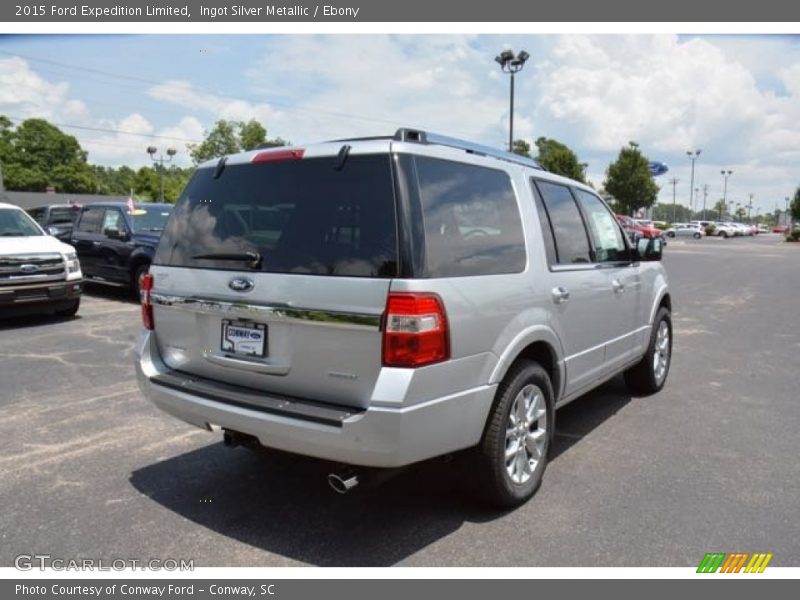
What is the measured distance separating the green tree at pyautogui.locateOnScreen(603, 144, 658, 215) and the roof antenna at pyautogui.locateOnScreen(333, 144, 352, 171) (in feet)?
204

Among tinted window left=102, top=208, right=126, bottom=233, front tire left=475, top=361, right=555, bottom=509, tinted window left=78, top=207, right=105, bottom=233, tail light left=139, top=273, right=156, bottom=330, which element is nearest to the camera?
front tire left=475, top=361, right=555, bottom=509

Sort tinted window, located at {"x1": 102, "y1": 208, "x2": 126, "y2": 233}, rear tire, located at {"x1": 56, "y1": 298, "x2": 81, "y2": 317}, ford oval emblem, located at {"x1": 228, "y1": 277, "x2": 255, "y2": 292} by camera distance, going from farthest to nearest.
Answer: tinted window, located at {"x1": 102, "y1": 208, "x2": 126, "y2": 233} < rear tire, located at {"x1": 56, "y1": 298, "x2": 81, "y2": 317} < ford oval emblem, located at {"x1": 228, "y1": 277, "x2": 255, "y2": 292}

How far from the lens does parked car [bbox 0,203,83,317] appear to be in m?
8.87

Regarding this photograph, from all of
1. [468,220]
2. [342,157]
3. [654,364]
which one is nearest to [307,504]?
[468,220]

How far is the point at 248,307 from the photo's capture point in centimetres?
318

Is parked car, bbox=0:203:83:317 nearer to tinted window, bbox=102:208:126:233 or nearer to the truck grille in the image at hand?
the truck grille

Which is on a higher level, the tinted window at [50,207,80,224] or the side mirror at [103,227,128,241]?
the tinted window at [50,207,80,224]

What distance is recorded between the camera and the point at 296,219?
3178 millimetres

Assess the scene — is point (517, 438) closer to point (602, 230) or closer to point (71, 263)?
point (602, 230)

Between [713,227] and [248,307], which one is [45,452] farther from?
[713,227]

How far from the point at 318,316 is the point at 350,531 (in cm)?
120

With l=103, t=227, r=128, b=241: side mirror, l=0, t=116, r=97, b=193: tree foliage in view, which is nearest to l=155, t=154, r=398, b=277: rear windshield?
l=103, t=227, r=128, b=241: side mirror

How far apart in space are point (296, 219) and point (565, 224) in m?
1.99

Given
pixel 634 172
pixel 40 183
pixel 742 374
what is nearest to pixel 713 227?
pixel 634 172
